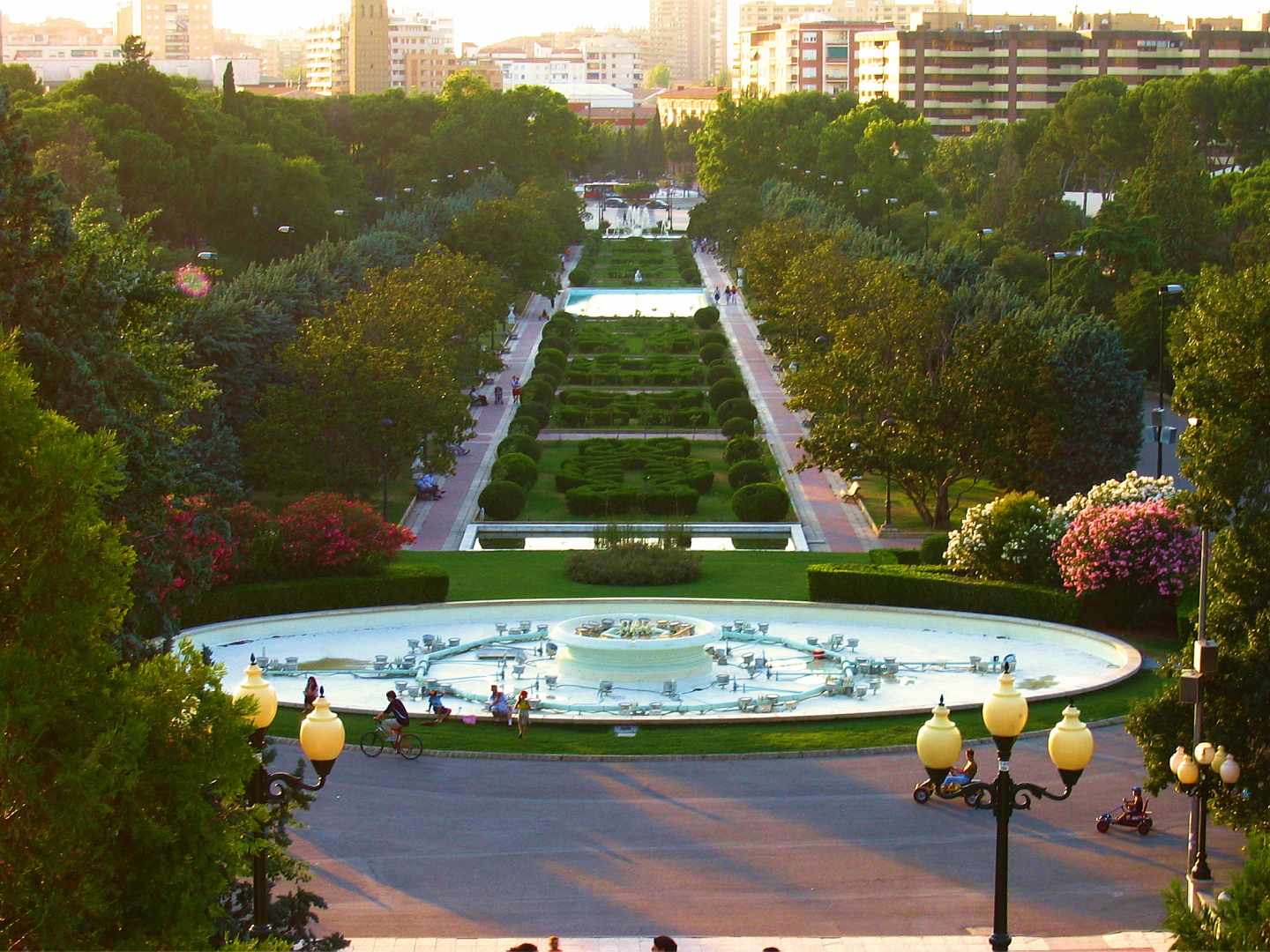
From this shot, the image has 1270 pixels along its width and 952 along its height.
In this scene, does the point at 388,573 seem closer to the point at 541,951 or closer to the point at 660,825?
the point at 660,825

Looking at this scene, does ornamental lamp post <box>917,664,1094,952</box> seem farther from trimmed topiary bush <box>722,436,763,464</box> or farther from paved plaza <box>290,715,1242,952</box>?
trimmed topiary bush <box>722,436,763,464</box>

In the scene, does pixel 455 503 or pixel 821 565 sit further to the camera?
pixel 455 503

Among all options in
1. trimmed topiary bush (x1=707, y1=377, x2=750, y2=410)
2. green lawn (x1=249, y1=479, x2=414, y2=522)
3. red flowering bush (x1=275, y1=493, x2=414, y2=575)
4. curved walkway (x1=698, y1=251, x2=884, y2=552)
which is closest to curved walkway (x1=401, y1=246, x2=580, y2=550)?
green lawn (x1=249, y1=479, x2=414, y2=522)

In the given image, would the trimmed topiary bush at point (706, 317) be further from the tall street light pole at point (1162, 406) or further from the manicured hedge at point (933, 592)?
the manicured hedge at point (933, 592)

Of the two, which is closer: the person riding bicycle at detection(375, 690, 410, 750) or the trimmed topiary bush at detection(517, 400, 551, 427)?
the person riding bicycle at detection(375, 690, 410, 750)

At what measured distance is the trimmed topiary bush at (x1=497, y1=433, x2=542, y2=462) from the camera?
5066 centimetres

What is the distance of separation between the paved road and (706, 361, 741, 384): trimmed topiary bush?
39.0m

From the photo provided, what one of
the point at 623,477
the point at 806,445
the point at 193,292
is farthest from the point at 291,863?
the point at 193,292

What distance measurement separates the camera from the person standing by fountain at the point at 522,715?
26219 millimetres

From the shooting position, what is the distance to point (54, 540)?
455 inches

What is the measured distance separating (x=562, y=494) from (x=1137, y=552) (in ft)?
61.7

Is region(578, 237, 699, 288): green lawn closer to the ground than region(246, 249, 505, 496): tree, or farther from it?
closer to the ground

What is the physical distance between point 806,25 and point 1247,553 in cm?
18388

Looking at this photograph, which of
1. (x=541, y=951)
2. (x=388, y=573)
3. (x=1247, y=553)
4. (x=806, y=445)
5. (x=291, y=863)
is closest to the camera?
(x=291, y=863)
